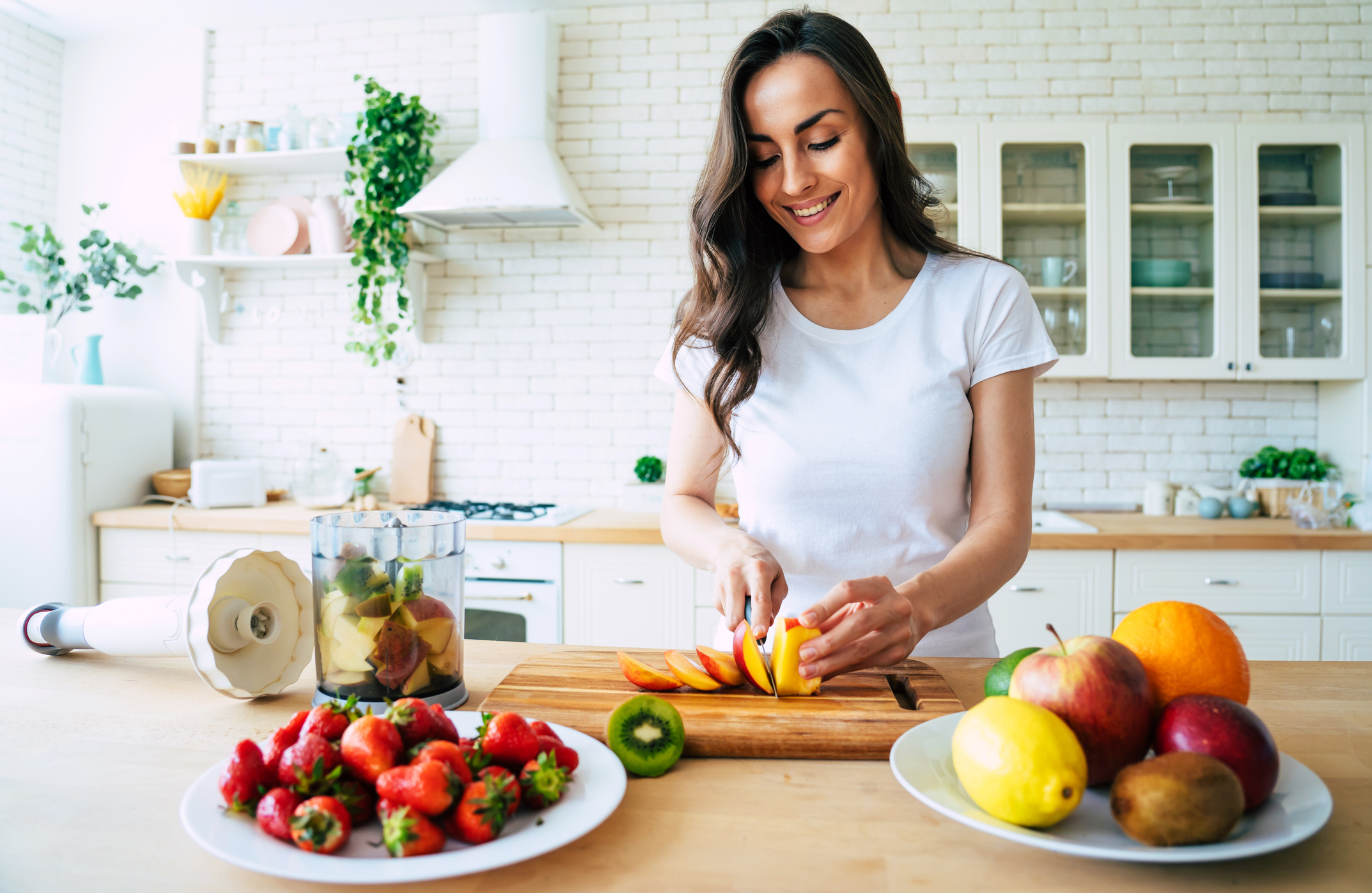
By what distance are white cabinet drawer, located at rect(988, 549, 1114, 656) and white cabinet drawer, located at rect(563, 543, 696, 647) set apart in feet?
3.39

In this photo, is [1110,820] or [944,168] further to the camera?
[944,168]

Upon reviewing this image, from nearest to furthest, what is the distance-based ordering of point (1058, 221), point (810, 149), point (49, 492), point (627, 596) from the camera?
point (810, 149) < point (627, 596) < point (49, 492) < point (1058, 221)

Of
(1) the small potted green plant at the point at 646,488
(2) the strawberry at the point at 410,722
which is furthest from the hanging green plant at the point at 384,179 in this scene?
(2) the strawberry at the point at 410,722

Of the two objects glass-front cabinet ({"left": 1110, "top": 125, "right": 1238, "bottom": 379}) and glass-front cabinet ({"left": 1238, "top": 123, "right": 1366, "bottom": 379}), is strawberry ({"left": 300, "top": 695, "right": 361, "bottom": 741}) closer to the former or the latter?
glass-front cabinet ({"left": 1110, "top": 125, "right": 1238, "bottom": 379})

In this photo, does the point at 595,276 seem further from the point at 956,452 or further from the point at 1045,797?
the point at 1045,797

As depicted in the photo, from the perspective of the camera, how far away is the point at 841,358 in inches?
55.9

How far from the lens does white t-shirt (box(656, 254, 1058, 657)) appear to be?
1.37 meters

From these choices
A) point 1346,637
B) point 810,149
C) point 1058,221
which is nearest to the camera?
point 810,149

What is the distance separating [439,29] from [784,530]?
121 inches

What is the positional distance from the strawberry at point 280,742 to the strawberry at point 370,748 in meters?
0.07

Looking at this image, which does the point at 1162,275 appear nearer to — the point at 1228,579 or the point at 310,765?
the point at 1228,579

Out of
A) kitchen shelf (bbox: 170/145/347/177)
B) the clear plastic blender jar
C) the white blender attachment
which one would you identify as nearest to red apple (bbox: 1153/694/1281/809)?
the clear plastic blender jar

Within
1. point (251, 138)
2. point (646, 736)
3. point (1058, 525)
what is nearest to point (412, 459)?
point (251, 138)

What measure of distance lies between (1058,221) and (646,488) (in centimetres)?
184
